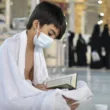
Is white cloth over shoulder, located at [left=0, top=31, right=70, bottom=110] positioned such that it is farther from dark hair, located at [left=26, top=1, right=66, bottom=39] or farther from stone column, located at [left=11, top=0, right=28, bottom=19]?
stone column, located at [left=11, top=0, right=28, bottom=19]

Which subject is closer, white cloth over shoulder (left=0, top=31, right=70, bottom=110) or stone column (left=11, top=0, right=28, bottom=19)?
white cloth over shoulder (left=0, top=31, right=70, bottom=110)

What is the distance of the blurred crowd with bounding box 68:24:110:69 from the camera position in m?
13.0

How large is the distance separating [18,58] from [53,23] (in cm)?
27

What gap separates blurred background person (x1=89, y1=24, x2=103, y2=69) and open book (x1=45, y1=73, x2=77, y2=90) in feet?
35.2

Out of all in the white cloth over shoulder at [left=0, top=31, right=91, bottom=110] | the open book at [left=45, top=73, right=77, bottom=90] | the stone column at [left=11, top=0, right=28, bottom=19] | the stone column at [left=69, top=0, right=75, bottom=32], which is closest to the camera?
the white cloth over shoulder at [left=0, top=31, right=91, bottom=110]

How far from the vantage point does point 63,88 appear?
2.17m

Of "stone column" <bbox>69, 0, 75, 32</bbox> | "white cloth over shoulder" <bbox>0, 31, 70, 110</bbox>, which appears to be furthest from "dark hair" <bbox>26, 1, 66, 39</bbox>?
"stone column" <bbox>69, 0, 75, 32</bbox>

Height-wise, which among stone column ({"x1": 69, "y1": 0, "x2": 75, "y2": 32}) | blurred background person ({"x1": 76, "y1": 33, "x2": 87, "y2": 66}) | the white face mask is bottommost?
blurred background person ({"x1": 76, "y1": 33, "x2": 87, "y2": 66})

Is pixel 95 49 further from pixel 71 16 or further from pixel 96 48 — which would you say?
pixel 71 16

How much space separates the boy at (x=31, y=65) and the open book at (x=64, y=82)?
0.17 ft

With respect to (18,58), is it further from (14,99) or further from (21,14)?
(21,14)

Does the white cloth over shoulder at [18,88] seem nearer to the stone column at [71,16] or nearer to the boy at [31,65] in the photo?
the boy at [31,65]

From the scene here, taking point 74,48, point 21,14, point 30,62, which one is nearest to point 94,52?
point 74,48

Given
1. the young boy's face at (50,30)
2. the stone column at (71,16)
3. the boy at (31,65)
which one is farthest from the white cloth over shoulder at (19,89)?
the stone column at (71,16)
